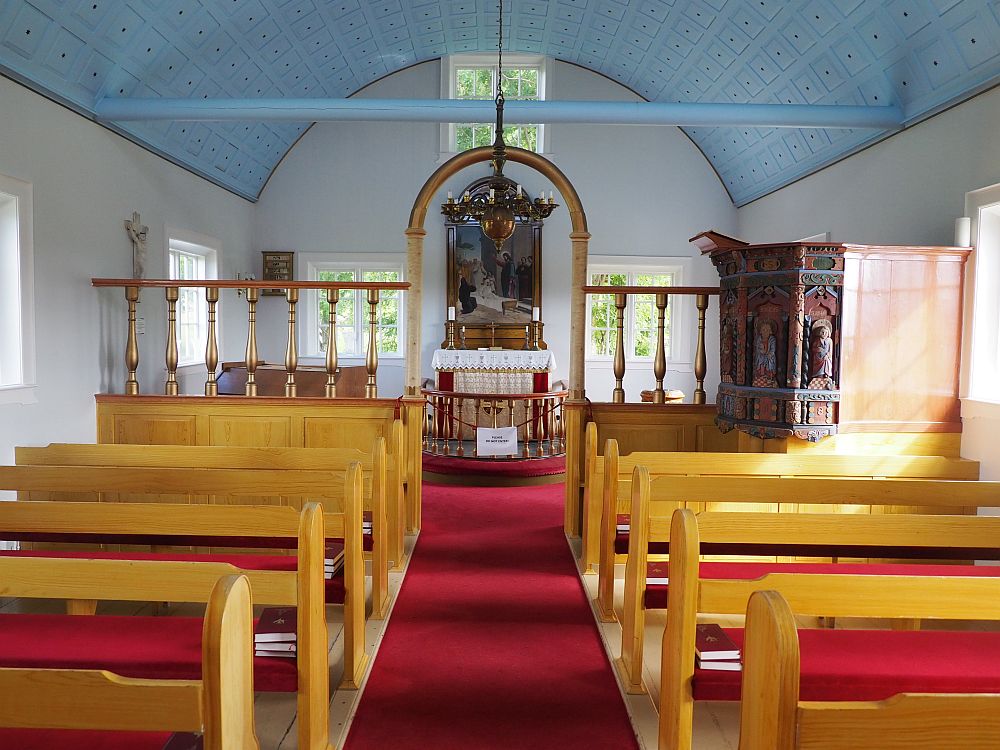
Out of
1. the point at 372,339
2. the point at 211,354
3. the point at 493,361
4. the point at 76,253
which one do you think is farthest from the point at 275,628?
the point at 493,361

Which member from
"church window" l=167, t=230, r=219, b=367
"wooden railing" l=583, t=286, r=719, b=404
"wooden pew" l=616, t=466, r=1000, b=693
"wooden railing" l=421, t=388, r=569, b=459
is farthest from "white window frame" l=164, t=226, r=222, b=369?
"wooden pew" l=616, t=466, r=1000, b=693

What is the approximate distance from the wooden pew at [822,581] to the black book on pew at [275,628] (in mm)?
1143

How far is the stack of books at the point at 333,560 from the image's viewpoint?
303 centimetres

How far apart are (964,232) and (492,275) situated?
636 cm

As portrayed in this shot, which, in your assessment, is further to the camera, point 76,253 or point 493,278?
point 493,278

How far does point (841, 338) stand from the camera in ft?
14.0

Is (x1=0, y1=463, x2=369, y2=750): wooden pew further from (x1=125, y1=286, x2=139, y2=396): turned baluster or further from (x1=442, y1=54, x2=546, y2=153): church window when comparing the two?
(x1=442, y1=54, x2=546, y2=153): church window

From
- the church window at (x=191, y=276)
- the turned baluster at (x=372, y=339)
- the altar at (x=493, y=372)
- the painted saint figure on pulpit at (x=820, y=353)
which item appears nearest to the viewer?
the painted saint figure on pulpit at (x=820, y=353)

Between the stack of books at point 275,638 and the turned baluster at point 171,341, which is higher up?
the turned baluster at point 171,341

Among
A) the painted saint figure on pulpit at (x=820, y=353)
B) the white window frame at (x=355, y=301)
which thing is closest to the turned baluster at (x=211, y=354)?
the painted saint figure on pulpit at (x=820, y=353)

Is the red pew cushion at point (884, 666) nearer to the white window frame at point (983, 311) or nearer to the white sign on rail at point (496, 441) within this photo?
the white window frame at point (983, 311)

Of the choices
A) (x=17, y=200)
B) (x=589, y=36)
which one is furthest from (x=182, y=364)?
(x=589, y=36)

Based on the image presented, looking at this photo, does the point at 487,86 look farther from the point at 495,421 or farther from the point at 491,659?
the point at 491,659

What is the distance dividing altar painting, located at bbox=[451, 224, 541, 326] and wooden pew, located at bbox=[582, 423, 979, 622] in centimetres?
657
